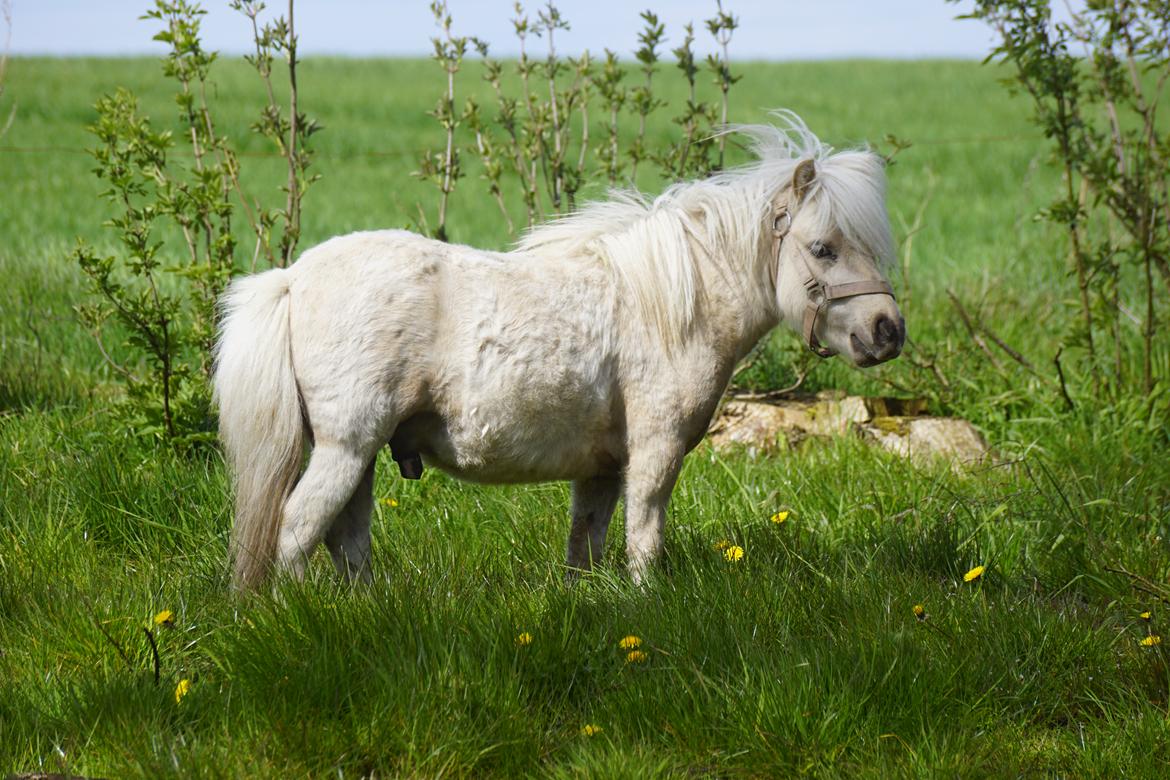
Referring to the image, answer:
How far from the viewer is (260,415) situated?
11.3ft

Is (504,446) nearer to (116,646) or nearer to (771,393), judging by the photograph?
(116,646)

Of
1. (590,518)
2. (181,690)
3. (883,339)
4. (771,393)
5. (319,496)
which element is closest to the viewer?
(181,690)

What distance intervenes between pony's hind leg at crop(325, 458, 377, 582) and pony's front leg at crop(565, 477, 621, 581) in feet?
2.48

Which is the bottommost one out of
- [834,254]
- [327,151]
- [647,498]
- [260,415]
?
[647,498]

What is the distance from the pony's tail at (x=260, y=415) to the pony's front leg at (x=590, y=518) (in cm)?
109

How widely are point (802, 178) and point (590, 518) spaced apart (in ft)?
4.75

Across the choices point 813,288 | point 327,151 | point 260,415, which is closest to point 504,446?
point 260,415

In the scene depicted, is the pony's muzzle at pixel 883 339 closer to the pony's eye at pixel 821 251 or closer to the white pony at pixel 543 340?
the white pony at pixel 543 340

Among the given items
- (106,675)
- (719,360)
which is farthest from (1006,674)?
(106,675)

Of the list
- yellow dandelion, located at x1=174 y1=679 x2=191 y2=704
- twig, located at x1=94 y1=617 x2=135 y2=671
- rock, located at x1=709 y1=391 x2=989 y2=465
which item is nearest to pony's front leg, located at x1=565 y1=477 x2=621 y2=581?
yellow dandelion, located at x1=174 y1=679 x2=191 y2=704

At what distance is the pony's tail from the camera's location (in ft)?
11.3

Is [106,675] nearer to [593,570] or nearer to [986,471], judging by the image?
[593,570]

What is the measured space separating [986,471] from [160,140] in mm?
4240

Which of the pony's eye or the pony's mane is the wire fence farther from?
the pony's eye
